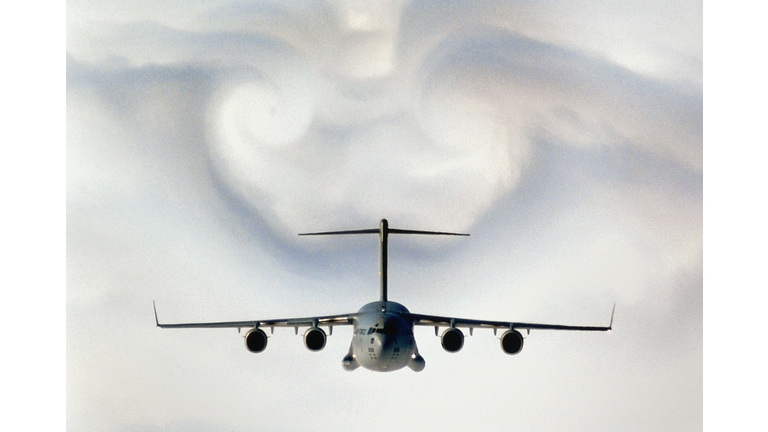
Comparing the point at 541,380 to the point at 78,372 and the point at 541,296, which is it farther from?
the point at 78,372

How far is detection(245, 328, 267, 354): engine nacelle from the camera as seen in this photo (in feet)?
82.6

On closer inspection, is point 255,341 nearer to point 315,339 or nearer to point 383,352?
point 315,339

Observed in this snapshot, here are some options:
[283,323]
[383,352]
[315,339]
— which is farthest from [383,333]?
[283,323]

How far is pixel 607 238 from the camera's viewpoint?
38.6 m

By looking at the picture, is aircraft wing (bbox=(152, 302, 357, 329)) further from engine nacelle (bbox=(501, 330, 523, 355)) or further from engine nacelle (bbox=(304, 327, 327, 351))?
engine nacelle (bbox=(501, 330, 523, 355))

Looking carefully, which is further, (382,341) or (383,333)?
(383,333)

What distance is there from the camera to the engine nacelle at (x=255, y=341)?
2519cm

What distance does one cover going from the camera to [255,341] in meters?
25.3

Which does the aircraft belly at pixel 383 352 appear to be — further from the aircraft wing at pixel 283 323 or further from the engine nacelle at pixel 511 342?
the engine nacelle at pixel 511 342

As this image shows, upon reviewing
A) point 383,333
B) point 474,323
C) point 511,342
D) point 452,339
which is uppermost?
point 474,323

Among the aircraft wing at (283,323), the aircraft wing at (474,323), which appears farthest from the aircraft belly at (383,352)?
the aircraft wing at (283,323)

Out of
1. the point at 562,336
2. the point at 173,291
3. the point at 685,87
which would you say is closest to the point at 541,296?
the point at 562,336

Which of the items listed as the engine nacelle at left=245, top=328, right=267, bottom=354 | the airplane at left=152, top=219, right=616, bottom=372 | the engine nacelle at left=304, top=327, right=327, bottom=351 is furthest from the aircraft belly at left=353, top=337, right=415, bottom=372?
the engine nacelle at left=245, top=328, right=267, bottom=354

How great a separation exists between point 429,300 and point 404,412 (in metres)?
6.11
